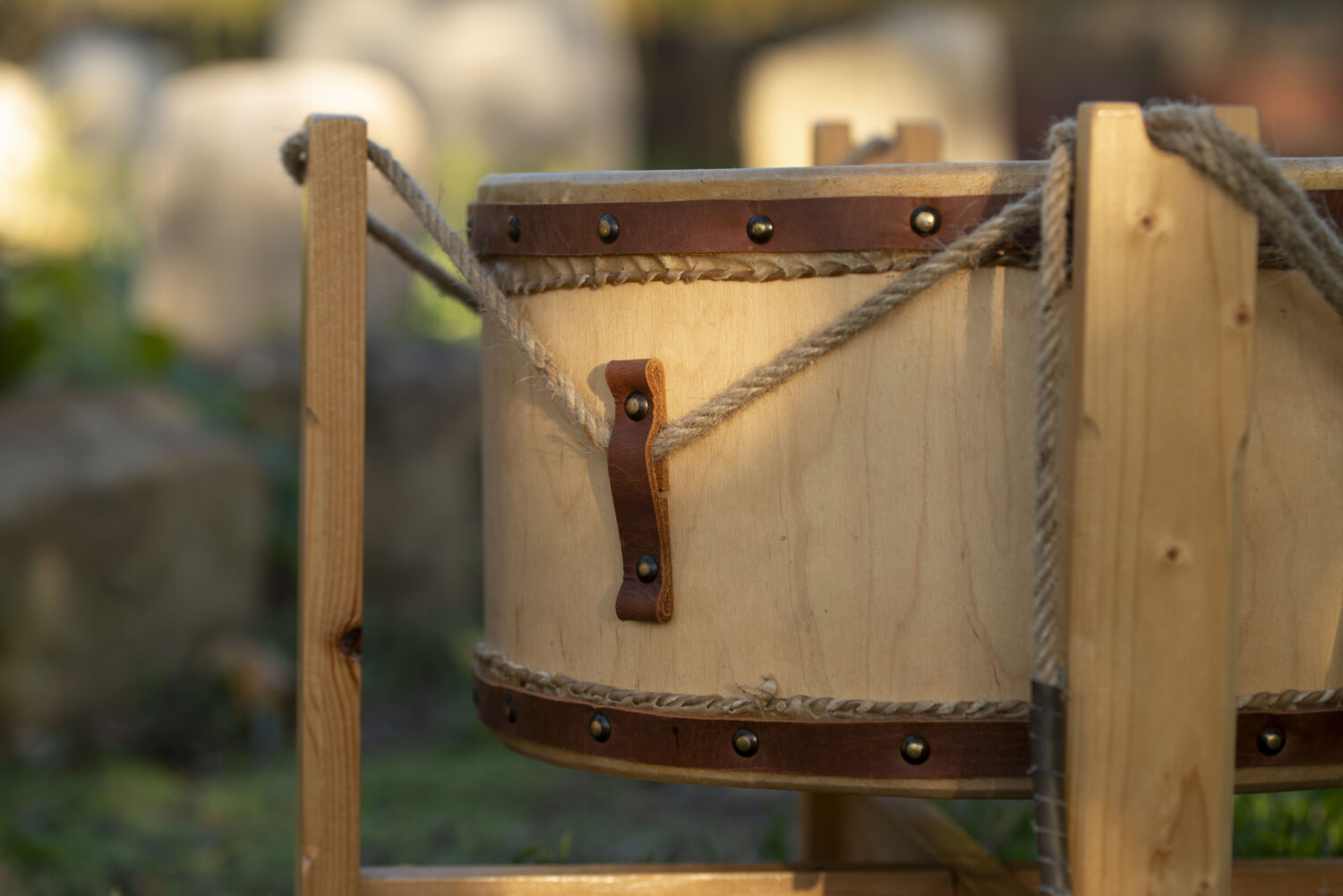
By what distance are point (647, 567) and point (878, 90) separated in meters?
6.88

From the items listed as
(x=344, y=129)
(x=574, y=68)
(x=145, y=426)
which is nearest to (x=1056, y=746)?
(x=344, y=129)

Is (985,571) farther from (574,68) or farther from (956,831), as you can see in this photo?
(574,68)

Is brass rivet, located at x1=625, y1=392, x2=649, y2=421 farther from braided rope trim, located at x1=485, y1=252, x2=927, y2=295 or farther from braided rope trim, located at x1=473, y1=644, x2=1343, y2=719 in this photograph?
braided rope trim, located at x1=473, y1=644, x2=1343, y2=719

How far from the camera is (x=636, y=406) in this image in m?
1.10

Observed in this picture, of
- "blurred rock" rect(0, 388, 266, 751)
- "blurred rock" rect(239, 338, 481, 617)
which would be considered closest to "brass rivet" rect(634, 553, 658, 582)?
"blurred rock" rect(0, 388, 266, 751)

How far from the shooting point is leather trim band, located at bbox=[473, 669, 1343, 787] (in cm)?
104

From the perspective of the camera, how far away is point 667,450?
1088mm

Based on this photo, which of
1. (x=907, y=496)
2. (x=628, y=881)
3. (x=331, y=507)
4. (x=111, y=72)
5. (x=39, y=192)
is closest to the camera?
(x=907, y=496)

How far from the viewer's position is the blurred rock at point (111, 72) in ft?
36.4

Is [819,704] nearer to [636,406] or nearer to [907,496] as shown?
[907,496]

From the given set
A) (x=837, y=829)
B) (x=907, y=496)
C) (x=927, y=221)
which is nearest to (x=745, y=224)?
(x=927, y=221)

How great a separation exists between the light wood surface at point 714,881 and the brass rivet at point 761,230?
2.13 feet

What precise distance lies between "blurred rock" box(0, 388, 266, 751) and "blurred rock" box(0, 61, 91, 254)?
1391 millimetres

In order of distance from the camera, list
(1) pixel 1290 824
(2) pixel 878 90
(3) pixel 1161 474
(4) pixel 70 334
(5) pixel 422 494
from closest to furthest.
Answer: (3) pixel 1161 474
(1) pixel 1290 824
(5) pixel 422 494
(4) pixel 70 334
(2) pixel 878 90
